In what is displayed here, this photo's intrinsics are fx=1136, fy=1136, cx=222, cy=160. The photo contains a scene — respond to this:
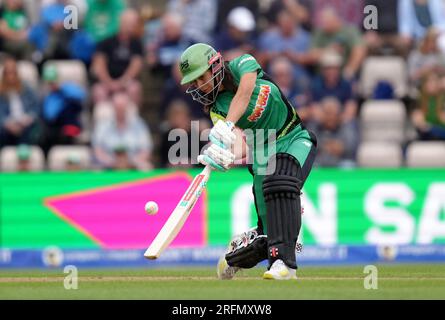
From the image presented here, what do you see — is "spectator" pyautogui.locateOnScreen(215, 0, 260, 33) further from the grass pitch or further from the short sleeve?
the short sleeve

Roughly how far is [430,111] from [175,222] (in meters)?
7.66

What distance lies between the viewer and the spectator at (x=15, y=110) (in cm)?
1627

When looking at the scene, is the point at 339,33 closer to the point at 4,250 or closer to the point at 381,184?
the point at 381,184

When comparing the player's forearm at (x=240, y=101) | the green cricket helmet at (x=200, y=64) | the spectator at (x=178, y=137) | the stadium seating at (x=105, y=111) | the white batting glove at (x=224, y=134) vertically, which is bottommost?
the white batting glove at (x=224, y=134)

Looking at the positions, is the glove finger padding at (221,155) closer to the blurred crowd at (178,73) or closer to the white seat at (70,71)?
the blurred crowd at (178,73)

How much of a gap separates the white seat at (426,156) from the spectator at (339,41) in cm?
182

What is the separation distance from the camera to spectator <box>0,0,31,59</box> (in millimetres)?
17203

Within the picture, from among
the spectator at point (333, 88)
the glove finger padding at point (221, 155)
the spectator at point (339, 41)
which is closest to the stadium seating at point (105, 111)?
the spectator at point (333, 88)

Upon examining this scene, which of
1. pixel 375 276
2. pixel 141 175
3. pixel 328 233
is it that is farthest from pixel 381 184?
pixel 375 276

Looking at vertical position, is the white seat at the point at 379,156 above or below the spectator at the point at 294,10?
below

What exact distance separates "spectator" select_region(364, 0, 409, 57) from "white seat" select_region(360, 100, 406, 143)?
1175 mm

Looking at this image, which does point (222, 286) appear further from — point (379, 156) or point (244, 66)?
point (379, 156)

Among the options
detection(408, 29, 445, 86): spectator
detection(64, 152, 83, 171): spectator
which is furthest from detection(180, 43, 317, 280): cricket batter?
detection(408, 29, 445, 86): spectator

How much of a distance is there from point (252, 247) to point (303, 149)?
1022 millimetres
